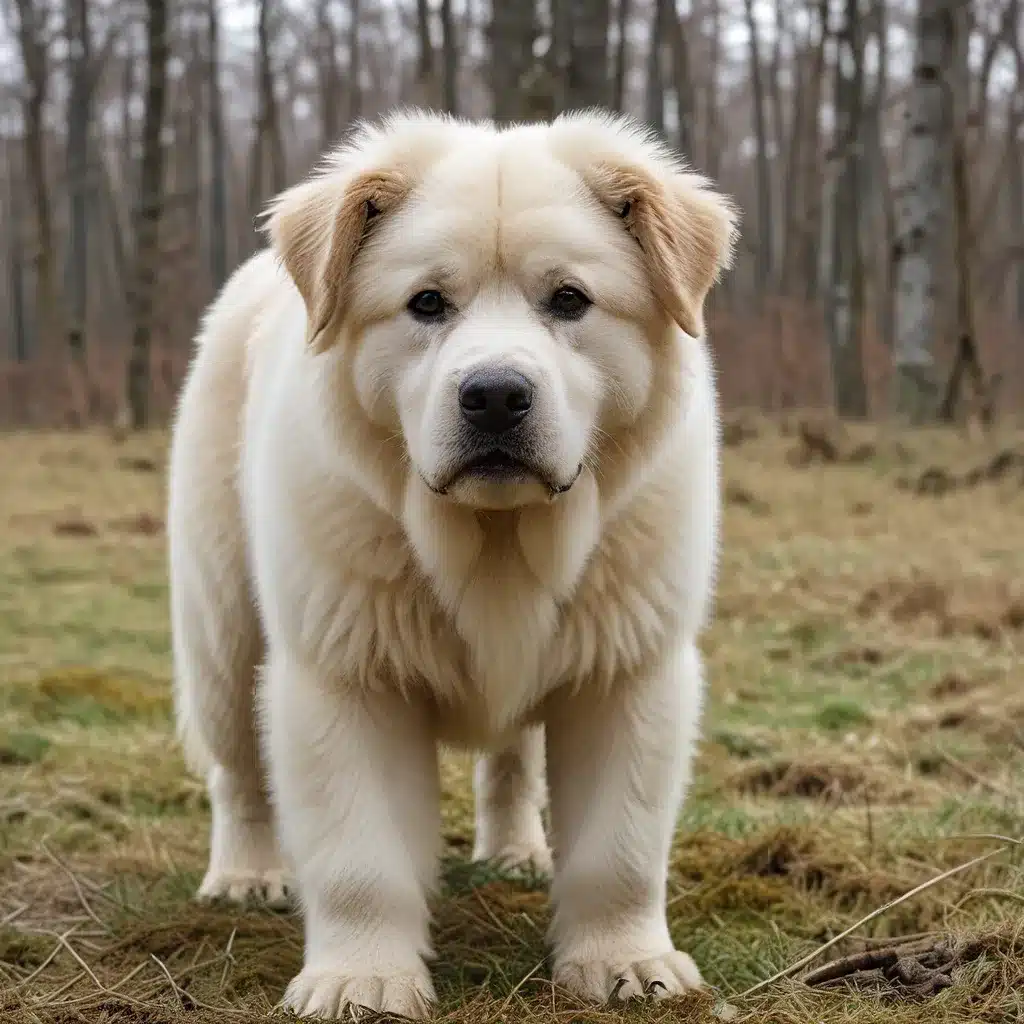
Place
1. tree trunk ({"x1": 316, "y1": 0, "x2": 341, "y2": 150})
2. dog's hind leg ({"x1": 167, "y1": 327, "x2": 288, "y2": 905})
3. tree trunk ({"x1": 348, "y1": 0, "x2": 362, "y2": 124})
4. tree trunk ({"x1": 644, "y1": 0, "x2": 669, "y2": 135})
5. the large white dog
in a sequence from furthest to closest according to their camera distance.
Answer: tree trunk ({"x1": 316, "y1": 0, "x2": 341, "y2": 150}), tree trunk ({"x1": 348, "y1": 0, "x2": 362, "y2": 124}), tree trunk ({"x1": 644, "y1": 0, "x2": 669, "y2": 135}), dog's hind leg ({"x1": 167, "y1": 327, "x2": 288, "y2": 905}), the large white dog

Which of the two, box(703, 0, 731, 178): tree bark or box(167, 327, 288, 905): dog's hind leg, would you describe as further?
box(703, 0, 731, 178): tree bark

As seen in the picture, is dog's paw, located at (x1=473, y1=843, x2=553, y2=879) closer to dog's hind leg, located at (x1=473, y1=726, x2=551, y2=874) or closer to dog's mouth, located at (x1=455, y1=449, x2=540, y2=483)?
dog's hind leg, located at (x1=473, y1=726, x2=551, y2=874)

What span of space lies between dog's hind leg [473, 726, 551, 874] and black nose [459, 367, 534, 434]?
4.87 ft

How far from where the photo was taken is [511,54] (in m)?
10.3

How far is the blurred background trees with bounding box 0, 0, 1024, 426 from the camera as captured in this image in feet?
45.4

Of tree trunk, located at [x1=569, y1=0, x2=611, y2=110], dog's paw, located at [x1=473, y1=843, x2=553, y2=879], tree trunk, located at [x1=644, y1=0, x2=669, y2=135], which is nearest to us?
dog's paw, located at [x1=473, y1=843, x2=553, y2=879]

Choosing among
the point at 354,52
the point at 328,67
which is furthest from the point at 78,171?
the point at 328,67

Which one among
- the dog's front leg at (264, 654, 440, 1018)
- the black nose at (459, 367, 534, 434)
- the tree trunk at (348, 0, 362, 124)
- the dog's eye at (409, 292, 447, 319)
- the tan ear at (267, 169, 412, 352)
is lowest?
the dog's front leg at (264, 654, 440, 1018)

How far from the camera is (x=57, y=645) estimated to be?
683 centimetres

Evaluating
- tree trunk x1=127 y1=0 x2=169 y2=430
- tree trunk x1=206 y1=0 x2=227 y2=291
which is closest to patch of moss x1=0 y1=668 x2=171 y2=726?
tree trunk x1=127 y1=0 x2=169 y2=430

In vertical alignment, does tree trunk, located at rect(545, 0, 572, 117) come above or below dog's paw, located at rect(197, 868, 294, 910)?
above

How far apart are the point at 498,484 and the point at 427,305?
15.2 inches

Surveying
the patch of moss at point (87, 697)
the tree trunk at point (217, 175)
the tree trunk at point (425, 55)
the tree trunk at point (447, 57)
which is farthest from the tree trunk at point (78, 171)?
the patch of moss at point (87, 697)

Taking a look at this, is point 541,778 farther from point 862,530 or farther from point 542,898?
point 862,530
